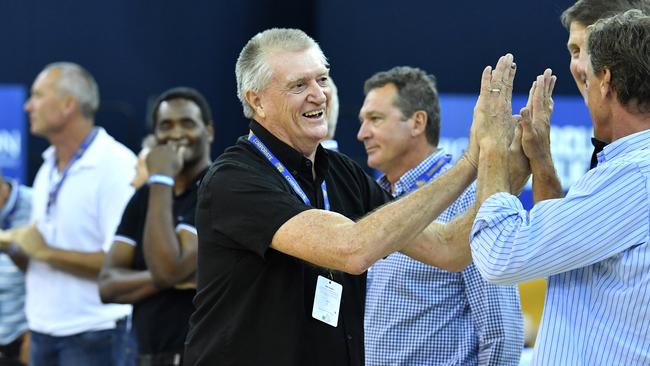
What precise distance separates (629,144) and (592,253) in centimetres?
29

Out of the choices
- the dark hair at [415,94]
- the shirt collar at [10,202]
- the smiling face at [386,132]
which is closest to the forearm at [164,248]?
the smiling face at [386,132]

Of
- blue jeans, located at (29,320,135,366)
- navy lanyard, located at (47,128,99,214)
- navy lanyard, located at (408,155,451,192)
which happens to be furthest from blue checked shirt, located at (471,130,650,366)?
navy lanyard, located at (47,128,99,214)

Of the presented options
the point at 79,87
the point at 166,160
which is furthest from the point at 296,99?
the point at 79,87

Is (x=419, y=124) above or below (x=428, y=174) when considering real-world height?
above

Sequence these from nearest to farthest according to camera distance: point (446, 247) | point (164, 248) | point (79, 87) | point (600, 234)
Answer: point (600, 234)
point (446, 247)
point (164, 248)
point (79, 87)

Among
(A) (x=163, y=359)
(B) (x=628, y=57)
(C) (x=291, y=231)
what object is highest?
(B) (x=628, y=57)

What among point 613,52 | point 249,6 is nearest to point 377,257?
point 613,52

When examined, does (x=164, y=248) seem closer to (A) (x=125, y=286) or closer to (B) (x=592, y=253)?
(A) (x=125, y=286)

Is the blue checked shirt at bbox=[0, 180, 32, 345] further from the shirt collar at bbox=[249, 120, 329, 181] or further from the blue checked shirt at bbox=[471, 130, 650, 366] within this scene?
the blue checked shirt at bbox=[471, 130, 650, 366]

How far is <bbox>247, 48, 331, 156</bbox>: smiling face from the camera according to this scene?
2.95 metres

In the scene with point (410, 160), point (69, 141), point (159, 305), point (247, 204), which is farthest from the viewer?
point (69, 141)

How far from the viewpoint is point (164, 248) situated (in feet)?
14.8

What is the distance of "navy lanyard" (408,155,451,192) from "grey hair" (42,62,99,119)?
2.41 meters

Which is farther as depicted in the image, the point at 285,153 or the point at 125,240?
the point at 125,240
